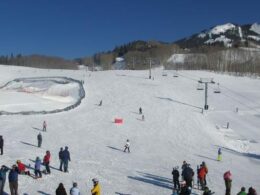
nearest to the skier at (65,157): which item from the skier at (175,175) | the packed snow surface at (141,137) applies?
the packed snow surface at (141,137)

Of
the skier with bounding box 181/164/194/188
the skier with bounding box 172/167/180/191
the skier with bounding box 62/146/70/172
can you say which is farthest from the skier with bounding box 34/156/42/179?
the skier with bounding box 181/164/194/188

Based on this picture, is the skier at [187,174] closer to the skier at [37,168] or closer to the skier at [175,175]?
the skier at [175,175]

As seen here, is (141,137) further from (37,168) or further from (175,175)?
(175,175)

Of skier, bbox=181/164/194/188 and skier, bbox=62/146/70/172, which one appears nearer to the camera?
skier, bbox=181/164/194/188

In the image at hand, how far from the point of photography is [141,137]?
138 ft

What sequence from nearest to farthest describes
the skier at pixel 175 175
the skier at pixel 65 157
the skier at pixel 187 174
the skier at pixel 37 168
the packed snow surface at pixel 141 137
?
1. the skier at pixel 187 174
2. the skier at pixel 175 175
3. the skier at pixel 37 168
4. the skier at pixel 65 157
5. the packed snow surface at pixel 141 137

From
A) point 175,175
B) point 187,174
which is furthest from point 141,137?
point 187,174

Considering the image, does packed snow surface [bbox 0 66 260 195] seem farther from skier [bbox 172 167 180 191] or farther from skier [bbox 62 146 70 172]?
skier [bbox 172 167 180 191]

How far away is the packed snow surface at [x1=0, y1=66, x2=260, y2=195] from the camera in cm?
2299

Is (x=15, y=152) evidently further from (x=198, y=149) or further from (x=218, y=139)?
(x=218, y=139)

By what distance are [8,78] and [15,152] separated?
72.6 m

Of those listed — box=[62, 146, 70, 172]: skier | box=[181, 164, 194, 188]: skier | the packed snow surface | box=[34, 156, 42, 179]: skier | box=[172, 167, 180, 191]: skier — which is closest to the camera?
box=[181, 164, 194, 188]: skier

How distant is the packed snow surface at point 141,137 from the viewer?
22989 millimetres

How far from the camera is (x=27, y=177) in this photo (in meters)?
21.0
